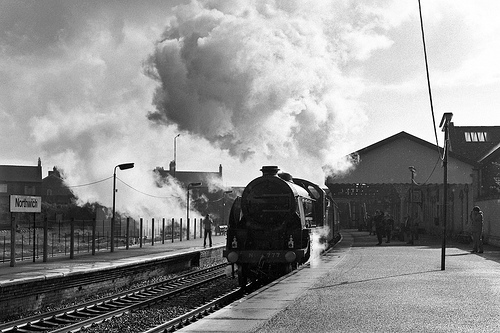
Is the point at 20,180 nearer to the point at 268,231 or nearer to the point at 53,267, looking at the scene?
the point at 53,267

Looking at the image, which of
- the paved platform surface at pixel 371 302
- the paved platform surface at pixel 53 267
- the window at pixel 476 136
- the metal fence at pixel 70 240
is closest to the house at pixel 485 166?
the window at pixel 476 136

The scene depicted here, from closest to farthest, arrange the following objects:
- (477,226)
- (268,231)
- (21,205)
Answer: (268,231)
(21,205)
(477,226)

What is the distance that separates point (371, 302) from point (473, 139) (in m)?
42.5

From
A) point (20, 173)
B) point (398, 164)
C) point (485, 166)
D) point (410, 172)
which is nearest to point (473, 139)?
point (398, 164)

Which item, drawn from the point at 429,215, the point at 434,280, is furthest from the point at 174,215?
the point at 434,280

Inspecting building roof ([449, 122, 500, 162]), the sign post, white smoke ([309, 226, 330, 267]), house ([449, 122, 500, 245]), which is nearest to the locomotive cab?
white smoke ([309, 226, 330, 267])

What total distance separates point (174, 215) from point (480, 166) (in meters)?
24.0

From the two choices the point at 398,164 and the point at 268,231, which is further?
the point at 398,164

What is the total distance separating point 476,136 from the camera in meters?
51.3

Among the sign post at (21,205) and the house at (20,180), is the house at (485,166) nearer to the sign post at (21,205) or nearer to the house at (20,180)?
the sign post at (21,205)

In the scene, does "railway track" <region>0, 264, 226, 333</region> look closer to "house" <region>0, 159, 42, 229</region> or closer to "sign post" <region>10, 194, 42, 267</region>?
"sign post" <region>10, 194, 42, 267</region>

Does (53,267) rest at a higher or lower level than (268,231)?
lower

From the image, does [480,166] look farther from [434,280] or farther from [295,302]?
[295,302]

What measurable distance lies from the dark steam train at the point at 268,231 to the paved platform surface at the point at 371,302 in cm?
72
